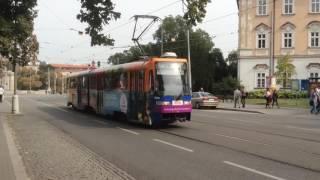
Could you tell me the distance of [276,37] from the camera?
7194cm

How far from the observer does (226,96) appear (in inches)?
2630

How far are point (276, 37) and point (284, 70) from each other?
708 cm

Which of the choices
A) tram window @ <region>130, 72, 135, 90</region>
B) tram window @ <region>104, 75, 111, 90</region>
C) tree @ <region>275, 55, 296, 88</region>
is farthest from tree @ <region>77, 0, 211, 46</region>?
tree @ <region>275, 55, 296, 88</region>

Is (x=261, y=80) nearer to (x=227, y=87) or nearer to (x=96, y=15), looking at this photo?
(x=227, y=87)

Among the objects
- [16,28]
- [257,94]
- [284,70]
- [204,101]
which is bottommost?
[204,101]

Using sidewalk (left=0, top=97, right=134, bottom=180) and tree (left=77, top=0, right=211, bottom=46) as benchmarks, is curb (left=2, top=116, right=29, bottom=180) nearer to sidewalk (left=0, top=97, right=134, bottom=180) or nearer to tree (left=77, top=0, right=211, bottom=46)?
sidewalk (left=0, top=97, right=134, bottom=180)

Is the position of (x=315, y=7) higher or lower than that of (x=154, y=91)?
higher

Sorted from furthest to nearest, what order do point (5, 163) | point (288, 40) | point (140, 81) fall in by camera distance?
point (288, 40)
point (140, 81)
point (5, 163)

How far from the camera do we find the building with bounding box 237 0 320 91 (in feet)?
232

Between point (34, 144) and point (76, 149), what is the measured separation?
174 cm

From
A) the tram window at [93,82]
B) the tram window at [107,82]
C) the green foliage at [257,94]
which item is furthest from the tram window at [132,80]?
the green foliage at [257,94]

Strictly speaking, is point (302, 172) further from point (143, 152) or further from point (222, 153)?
point (143, 152)

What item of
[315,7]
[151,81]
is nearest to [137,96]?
[151,81]

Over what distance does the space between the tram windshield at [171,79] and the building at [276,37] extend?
1873 inches
